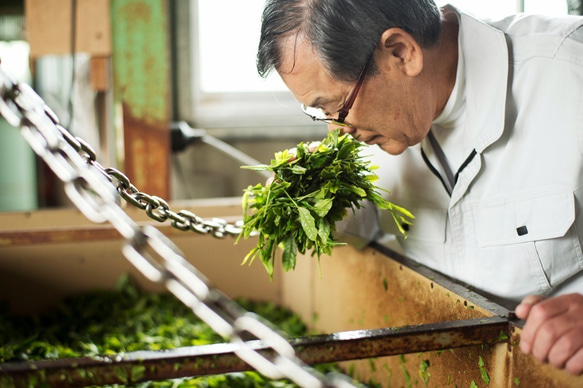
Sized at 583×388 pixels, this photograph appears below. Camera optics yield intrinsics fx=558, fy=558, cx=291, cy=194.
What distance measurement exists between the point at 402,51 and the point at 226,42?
131 inches

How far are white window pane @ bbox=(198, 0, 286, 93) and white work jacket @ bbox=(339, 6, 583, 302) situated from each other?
10.1 ft

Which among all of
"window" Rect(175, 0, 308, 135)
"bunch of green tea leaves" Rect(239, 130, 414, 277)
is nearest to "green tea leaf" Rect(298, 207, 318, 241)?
"bunch of green tea leaves" Rect(239, 130, 414, 277)

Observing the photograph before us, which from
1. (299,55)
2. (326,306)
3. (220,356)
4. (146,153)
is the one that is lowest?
(326,306)

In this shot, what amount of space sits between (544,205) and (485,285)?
0.27 meters

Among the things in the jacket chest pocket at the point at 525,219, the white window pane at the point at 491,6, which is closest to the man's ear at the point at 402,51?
the jacket chest pocket at the point at 525,219

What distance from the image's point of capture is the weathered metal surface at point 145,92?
10.8 feet

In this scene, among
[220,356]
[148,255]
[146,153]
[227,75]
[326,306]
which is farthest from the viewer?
[227,75]

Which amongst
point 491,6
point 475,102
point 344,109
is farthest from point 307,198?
point 491,6

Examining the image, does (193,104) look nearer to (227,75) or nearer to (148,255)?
(227,75)

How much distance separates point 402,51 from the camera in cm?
139

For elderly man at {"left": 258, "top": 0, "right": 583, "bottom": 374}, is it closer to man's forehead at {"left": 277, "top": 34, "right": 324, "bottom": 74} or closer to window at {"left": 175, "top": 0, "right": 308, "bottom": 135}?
man's forehead at {"left": 277, "top": 34, "right": 324, "bottom": 74}

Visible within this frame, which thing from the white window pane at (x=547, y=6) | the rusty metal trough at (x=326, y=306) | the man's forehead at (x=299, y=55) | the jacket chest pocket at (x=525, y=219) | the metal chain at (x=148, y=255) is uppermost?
the white window pane at (x=547, y=6)

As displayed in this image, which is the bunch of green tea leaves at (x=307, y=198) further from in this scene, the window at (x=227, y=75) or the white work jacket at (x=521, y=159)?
the window at (x=227, y=75)

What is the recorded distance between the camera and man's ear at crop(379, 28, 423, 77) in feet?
4.45
